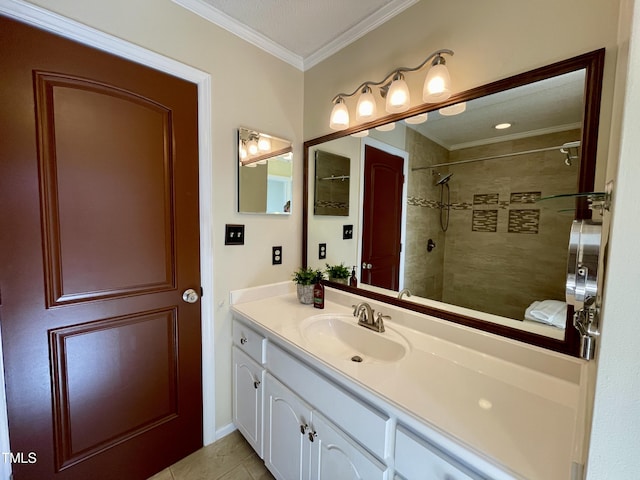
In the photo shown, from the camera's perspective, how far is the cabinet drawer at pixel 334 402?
2.67ft

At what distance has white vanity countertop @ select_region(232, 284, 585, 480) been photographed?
0.61m

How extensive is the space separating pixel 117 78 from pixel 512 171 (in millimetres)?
1741

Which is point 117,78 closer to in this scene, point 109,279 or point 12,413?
point 109,279

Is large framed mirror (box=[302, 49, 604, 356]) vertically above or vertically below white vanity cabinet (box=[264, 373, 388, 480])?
above

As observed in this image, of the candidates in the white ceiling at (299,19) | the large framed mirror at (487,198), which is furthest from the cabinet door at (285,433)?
the white ceiling at (299,19)

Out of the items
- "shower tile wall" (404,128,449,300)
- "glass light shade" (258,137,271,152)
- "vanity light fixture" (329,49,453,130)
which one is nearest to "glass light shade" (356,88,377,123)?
"vanity light fixture" (329,49,453,130)

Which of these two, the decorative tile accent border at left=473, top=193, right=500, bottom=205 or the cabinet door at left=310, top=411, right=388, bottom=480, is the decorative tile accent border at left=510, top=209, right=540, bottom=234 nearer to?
the decorative tile accent border at left=473, top=193, right=500, bottom=205

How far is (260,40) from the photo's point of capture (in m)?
1.59

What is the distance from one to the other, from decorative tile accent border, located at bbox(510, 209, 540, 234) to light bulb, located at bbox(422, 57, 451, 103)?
57cm

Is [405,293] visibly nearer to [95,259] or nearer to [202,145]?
[202,145]

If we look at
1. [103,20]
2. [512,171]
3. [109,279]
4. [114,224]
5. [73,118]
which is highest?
[103,20]

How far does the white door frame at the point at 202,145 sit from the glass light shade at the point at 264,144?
1.03 feet

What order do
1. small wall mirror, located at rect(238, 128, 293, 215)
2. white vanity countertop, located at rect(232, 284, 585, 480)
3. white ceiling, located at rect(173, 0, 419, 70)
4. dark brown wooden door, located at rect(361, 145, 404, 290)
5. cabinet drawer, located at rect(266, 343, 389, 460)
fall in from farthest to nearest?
small wall mirror, located at rect(238, 128, 293, 215)
dark brown wooden door, located at rect(361, 145, 404, 290)
white ceiling, located at rect(173, 0, 419, 70)
cabinet drawer, located at rect(266, 343, 389, 460)
white vanity countertop, located at rect(232, 284, 585, 480)

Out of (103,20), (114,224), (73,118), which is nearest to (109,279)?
(114,224)
